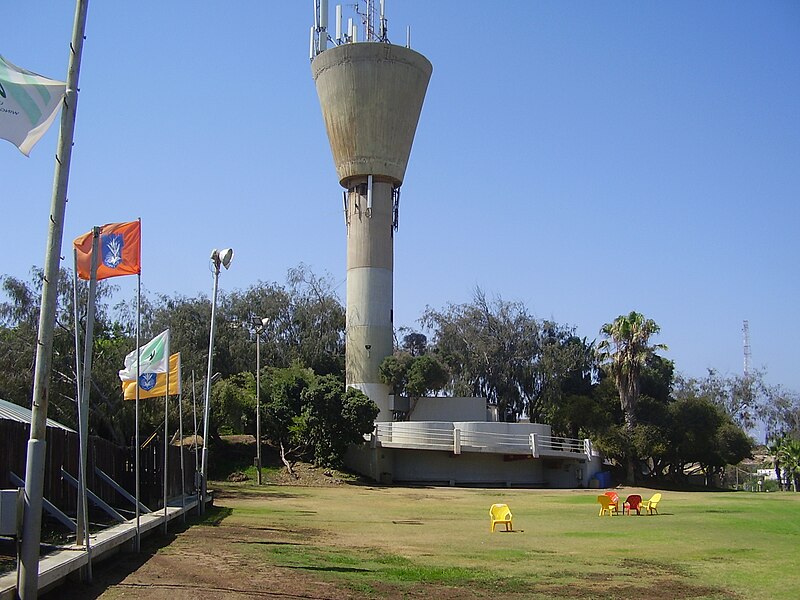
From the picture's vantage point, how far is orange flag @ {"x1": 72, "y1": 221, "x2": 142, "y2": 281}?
51.1 feet

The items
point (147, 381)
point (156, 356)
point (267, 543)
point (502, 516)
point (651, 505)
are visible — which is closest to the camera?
point (267, 543)

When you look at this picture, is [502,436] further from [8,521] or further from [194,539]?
[8,521]

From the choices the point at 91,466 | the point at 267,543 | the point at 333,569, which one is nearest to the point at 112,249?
the point at 91,466

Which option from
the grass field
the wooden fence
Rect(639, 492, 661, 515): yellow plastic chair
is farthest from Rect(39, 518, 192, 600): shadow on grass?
Rect(639, 492, 661, 515): yellow plastic chair

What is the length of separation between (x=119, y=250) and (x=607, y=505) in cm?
2036

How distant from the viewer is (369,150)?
59562 millimetres

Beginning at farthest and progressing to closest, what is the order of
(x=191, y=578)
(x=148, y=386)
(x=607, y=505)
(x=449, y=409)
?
(x=449, y=409) < (x=607, y=505) < (x=148, y=386) < (x=191, y=578)

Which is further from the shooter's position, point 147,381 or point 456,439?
point 456,439

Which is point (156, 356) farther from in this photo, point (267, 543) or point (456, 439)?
point (456, 439)

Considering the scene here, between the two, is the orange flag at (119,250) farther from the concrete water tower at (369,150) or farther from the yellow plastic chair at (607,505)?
the concrete water tower at (369,150)

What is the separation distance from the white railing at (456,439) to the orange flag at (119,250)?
4051cm

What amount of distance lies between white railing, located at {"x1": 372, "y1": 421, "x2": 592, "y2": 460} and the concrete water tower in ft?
16.9

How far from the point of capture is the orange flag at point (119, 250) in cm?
1559

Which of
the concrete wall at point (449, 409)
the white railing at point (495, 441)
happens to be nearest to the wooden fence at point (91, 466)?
the white railing at point (495, 441)
